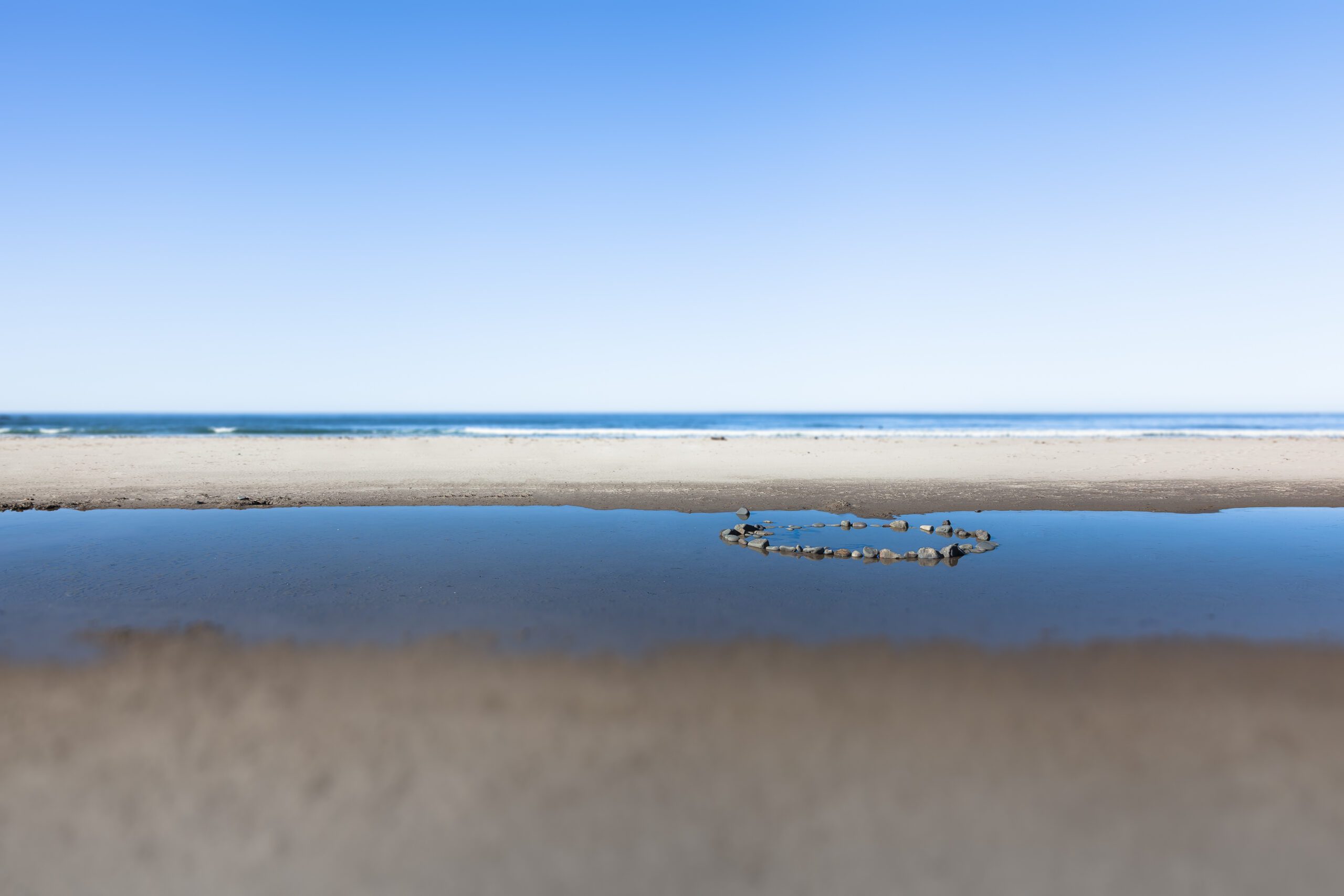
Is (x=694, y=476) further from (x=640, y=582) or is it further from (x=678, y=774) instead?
(x=678, y=774)

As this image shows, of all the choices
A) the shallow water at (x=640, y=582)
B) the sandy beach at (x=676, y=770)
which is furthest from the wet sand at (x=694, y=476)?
the sandy beach at (x=676, y=770)

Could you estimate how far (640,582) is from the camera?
9195mm

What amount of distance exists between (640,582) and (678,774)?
4741mm

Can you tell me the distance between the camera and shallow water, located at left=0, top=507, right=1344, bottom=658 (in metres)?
7.26

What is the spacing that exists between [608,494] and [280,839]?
13.6 m

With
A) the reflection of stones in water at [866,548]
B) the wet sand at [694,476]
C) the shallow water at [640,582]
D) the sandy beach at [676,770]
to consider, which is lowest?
the sandy beach at [676,770]

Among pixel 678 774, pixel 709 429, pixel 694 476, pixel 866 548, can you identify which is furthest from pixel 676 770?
pixel 709 429

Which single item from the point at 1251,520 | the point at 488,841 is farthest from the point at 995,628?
the point at 1251,520

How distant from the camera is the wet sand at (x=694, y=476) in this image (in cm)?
1631

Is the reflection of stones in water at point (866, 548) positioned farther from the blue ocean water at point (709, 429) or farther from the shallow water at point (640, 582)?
the blue ocean water at point (709, 429)

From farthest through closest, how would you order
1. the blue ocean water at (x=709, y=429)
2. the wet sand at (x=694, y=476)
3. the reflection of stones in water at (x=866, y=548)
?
the blue ocean water at (x=709, y=429), the wet sand at (x=694, y=476), the reflection of stones in water at (x=866, y=548)

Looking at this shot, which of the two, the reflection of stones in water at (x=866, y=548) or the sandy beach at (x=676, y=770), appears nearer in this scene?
the sandy beach at (x=676, y=770)

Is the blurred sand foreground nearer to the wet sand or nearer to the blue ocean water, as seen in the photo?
the wet sand

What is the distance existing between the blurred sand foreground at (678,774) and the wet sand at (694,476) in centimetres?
919
